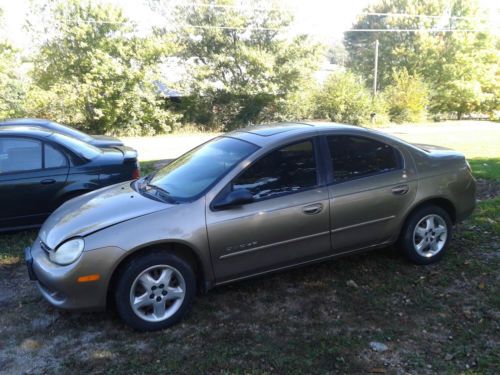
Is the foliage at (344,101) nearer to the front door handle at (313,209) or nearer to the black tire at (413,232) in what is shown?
the black tire at (413,232)

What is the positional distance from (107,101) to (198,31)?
7.81 meters

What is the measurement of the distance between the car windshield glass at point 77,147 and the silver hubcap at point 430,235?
14.1ft

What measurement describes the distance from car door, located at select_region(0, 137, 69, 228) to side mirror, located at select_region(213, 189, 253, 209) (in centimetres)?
304

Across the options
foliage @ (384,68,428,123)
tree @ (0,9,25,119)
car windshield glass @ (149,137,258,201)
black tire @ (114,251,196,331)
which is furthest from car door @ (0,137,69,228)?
foliage @ (384,68,428,123)

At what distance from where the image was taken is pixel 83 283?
3.42 metres

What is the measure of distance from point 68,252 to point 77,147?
300 centimetres

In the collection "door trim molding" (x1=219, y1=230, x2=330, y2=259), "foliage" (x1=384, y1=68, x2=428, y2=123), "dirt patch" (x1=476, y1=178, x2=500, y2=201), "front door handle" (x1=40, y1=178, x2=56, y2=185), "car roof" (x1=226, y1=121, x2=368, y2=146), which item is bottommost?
"foliage" (x1=384, y1=68, x2=428, y2=123)

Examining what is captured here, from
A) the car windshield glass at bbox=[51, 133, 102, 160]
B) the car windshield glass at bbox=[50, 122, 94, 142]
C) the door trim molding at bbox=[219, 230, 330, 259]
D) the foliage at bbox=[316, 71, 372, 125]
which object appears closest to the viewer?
the door trim molding at bbox=[219, 230, 330, 259]

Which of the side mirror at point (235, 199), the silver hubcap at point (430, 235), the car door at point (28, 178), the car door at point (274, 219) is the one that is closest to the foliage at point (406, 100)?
the silver hubcap at point (430, 235)

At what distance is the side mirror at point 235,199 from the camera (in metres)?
3.67

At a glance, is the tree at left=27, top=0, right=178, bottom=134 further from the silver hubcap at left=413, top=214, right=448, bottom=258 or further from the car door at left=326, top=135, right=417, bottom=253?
the silver hubcap at left=413, top=214, right=448, bottom=258

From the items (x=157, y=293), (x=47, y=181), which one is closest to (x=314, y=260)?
(x=157, y=293)

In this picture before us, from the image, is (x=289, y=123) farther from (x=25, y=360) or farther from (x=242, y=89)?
(x=242, y=89)

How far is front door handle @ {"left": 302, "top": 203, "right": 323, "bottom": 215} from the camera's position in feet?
13.1
